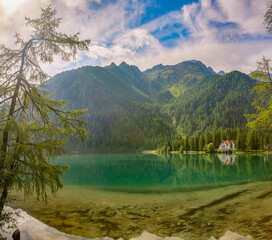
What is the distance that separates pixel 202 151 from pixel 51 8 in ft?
471

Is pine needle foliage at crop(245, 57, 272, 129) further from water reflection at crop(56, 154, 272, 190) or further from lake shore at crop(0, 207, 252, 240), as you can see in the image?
water reflection at crop(56, 154, 272, 190)

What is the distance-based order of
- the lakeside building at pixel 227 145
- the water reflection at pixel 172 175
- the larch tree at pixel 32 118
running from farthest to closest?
1. the lakeside building at pixel 227 145
2. the water reflection at pixel 172 175
3. the larch tree at pixel 32 118

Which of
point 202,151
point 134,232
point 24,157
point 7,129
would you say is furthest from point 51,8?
point 202,151

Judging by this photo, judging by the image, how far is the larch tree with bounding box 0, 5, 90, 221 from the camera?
29.0 feet

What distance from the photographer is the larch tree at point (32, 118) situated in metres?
8.85

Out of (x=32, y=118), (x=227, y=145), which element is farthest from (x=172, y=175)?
(x=227, y=145)

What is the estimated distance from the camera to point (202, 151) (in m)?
140

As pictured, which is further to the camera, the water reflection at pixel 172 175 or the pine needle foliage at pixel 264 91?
the water reflection at pixel 172 175

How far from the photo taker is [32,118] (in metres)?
11.1

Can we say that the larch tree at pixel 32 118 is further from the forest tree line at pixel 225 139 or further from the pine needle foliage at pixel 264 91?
the forest tree line at pixel 225 139

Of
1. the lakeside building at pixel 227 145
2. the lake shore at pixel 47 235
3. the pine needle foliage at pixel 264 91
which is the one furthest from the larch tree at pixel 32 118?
the lakeside building at pixel 227 145

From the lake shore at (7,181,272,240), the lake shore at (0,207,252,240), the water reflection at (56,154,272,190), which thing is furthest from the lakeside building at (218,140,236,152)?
the lake shore at (0,207,252,240)

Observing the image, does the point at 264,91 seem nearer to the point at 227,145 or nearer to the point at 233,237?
the point at 233,237

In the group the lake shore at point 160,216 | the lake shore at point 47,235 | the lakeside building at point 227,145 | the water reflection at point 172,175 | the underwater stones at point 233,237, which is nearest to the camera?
the underwater stones at point 233,237
